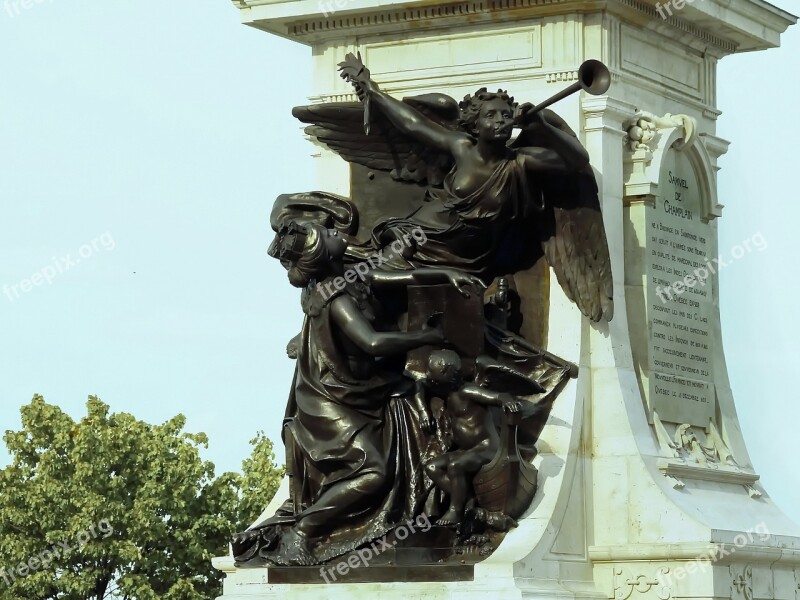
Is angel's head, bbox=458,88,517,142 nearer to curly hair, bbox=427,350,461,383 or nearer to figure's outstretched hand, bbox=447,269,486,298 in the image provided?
figure's outstretched hand, bbox=447,269,486,298

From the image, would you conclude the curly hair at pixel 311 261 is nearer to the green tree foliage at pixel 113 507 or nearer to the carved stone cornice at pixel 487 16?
the carved stone cornice at pixel 487 16

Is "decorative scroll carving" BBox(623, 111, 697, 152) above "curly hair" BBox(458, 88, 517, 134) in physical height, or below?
above

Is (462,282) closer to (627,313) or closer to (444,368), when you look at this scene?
(444,368)

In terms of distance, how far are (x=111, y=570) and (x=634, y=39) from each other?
794 inches

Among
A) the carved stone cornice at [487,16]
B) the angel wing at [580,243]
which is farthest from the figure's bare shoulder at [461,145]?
the carved stone cornice at [487,16]

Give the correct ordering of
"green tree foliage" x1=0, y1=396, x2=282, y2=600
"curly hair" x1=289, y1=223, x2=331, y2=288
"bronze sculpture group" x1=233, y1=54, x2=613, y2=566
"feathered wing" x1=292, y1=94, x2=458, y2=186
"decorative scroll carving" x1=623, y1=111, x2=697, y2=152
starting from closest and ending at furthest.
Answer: "bronze sculpture group" x1=233, y1=54, x2=613, y2=566
"curly hair" x1=289, y1=223, x2=331, y2=288
"feathered wing" x1=292, y1=94, x2=458, y2=186
"decorative scroll carving" x1=623, y1=111, x2=697, y2=152
"green tree foliage" x1=0, y1=396, x2=282, y2=600

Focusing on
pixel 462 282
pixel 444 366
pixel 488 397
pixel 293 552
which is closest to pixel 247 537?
pixel 293 552

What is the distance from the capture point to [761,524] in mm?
19391

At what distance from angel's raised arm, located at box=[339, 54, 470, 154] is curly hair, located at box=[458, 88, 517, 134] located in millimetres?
311

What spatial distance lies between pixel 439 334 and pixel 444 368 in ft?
1.26

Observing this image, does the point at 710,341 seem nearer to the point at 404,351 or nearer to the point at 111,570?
the point at 404,351

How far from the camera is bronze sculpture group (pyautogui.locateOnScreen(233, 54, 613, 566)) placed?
58.9ft

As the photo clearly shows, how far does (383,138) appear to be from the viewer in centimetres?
1947


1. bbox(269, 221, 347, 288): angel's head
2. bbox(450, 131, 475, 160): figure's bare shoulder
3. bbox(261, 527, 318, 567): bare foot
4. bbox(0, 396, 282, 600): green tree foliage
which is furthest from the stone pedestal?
bbox(0, 396, 282, 600): green tree foliage
